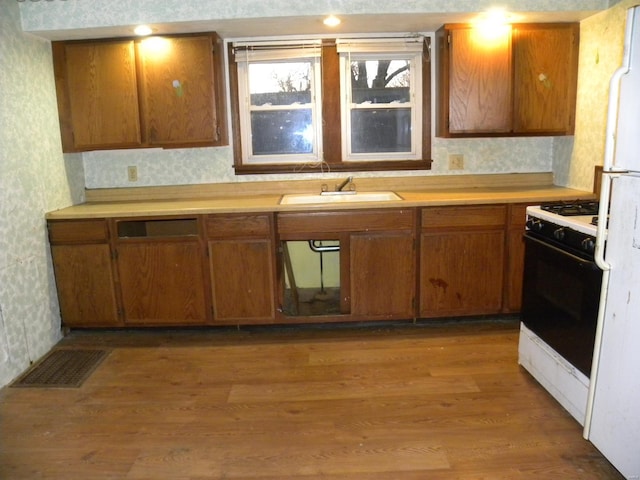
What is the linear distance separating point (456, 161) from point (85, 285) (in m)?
2.70

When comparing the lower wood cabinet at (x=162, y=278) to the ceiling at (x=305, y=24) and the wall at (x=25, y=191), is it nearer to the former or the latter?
the wall at (x=25, y=191)

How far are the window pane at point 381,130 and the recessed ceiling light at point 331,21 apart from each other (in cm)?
65

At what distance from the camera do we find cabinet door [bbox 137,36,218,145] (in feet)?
10.3

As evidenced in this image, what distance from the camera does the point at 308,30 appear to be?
10.7ft

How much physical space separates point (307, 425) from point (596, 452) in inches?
46.9

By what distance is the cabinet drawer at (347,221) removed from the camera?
3.08 meters

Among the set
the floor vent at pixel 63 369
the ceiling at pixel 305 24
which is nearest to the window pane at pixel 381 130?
the ceiling at pixel 305 24

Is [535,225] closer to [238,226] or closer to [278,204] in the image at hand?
[278,204]

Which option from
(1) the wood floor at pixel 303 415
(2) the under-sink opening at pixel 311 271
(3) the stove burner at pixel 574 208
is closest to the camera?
(1) the wood floor at pixel 303 415

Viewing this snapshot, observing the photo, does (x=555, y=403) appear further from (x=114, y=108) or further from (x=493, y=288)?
(x=114, y=108)

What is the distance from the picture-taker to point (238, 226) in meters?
3.09

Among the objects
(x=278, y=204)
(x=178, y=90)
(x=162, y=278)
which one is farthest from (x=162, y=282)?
(x=178, y=90)

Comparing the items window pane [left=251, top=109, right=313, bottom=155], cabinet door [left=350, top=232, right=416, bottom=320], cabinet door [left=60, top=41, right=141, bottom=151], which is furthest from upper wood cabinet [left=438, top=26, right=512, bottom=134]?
cabinet door [left=60, top=41, right=141, bottom=151]

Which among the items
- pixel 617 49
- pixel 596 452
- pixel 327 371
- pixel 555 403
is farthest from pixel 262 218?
pixel 617 49
